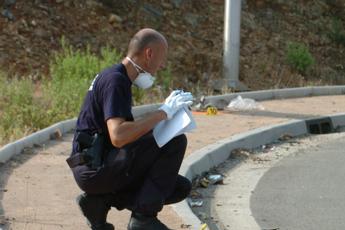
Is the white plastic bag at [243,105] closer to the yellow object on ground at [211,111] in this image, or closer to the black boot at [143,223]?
the yellow object on ground at [211,111]

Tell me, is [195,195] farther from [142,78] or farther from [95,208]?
[142,78]

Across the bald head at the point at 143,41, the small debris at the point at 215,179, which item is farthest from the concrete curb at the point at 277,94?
the bald head at the point at 143,41

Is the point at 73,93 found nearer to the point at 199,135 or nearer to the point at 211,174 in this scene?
the point at 199,135

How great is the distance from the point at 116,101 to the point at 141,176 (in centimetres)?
53

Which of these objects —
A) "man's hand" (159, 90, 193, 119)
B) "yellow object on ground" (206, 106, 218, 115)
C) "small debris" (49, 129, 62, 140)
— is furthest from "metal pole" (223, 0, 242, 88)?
"man's hand" (159, 90, 193, 119)

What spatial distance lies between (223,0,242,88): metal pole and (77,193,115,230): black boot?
8.23 metres

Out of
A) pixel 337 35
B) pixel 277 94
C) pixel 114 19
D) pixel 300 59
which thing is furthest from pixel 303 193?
pixel 337 35

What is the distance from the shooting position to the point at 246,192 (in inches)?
287

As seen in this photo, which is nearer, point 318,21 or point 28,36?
point 28,36

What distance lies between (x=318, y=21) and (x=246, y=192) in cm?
1290

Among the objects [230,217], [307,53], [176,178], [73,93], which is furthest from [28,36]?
[176,178]

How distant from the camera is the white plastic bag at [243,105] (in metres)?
11.5

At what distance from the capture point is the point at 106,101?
484 centimetres

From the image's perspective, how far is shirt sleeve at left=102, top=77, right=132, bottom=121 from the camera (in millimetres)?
4793
